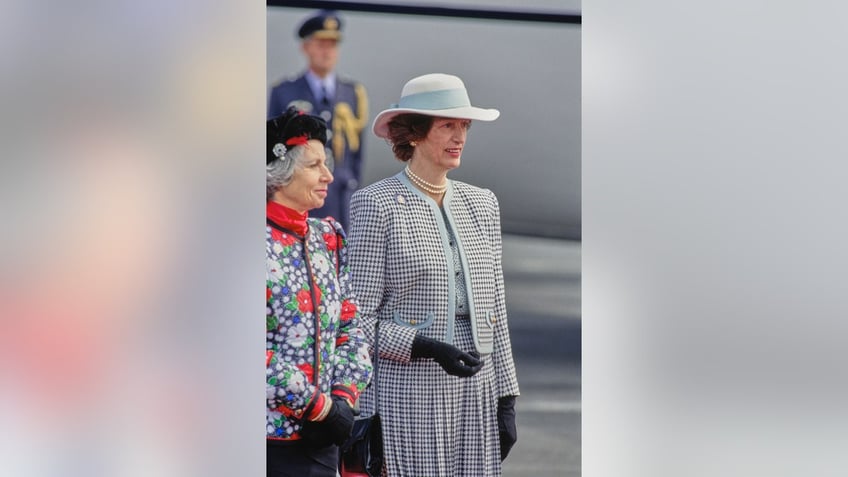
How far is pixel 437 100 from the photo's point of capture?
16.3 feet

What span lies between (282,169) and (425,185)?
0.58 m

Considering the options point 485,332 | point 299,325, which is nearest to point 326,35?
point 299,325

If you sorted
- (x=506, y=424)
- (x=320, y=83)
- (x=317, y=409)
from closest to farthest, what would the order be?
(x=317, y=409) → (x=320, y=83) → (x=506, y=424)

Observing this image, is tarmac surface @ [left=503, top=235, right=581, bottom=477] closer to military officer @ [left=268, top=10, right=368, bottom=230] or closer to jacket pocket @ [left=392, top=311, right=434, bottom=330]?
jacket pocket @ [left=392, top=311, right=434, bottom=330]

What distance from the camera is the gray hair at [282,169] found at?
4723 millimetres

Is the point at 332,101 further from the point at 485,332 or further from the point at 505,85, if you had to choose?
the point at 485,332

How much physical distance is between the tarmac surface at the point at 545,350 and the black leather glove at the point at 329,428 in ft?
2.45

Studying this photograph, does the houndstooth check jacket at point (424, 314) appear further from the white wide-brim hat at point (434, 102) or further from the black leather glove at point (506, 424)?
the white wide-brim hat at point (434, 102)

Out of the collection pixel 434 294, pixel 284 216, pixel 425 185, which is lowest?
pixel 434 294

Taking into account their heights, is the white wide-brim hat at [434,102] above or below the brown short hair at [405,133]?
above

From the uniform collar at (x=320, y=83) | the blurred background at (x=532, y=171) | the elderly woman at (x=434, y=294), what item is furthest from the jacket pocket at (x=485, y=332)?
the uniform collar at (x=320, y=83)

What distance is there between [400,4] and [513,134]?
0.69 metres
